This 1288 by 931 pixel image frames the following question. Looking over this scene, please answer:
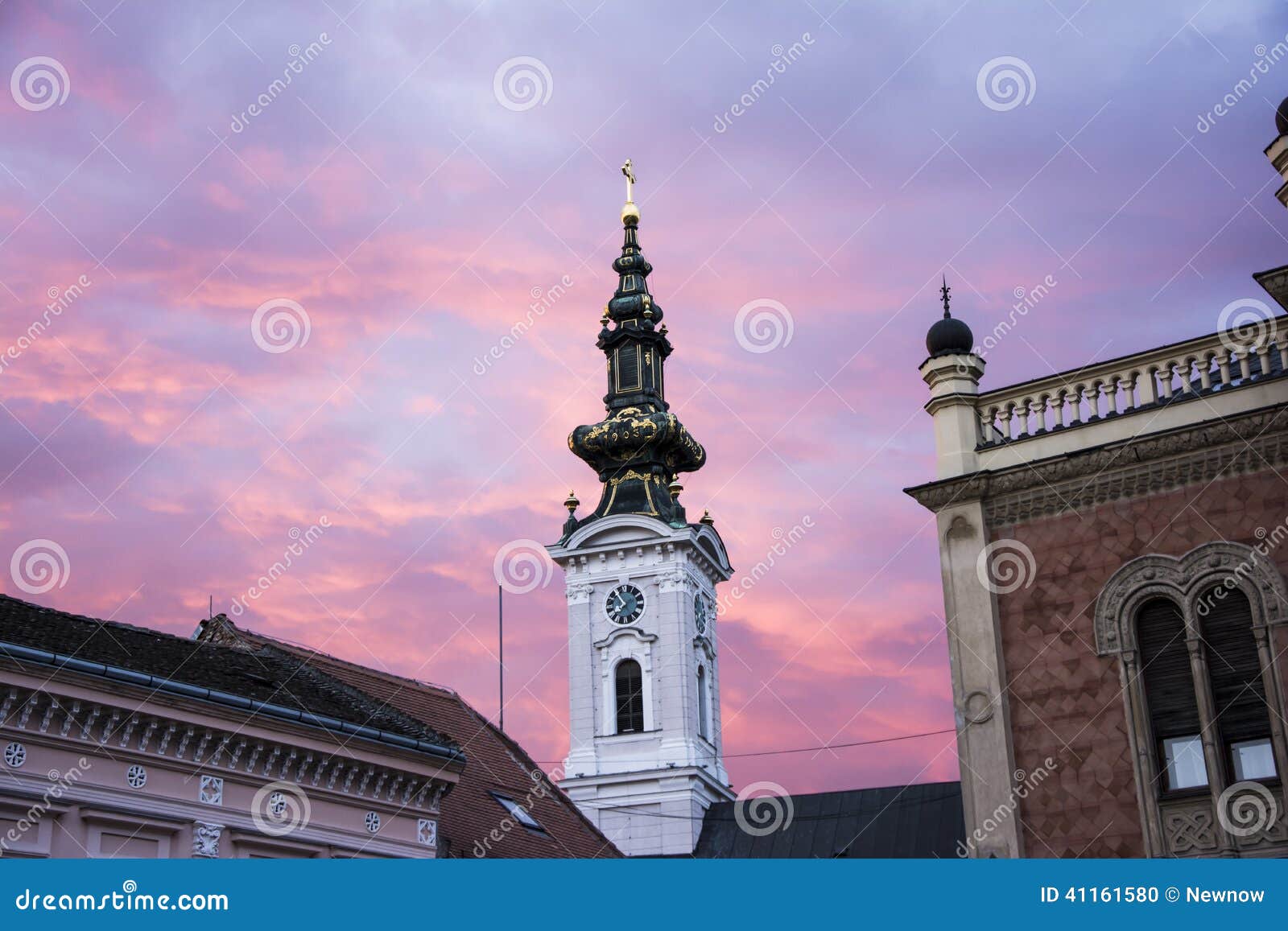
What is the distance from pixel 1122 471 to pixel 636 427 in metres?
45.5

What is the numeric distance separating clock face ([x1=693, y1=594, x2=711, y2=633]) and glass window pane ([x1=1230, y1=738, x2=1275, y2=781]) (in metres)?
45.3

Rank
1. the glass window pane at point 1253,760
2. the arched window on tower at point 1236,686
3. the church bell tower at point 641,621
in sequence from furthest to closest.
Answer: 1. the church bell tower at point 641,621
2. the arched window on tower at point 1236,686
3. the glass window pane at point 1253,760

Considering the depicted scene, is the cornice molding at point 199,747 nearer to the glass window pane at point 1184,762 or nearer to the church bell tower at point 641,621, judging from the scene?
the glass window pane at point 1184,762

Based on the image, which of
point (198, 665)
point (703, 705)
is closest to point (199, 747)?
point (198, 665)

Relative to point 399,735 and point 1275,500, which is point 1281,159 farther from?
point 399,735

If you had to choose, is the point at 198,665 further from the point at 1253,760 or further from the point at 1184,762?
the point at 1253,760

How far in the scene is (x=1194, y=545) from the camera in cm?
2141

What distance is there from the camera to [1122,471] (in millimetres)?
22281

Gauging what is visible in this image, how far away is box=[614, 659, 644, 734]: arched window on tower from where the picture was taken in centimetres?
6375

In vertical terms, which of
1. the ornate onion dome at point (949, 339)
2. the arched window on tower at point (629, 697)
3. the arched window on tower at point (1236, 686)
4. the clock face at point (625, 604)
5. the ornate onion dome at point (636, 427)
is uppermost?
the ornate onion dome at point (636, 427)

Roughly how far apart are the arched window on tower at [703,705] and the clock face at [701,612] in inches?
66.4

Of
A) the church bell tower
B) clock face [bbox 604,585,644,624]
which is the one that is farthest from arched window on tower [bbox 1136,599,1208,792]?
clock face [bbox 604,585,644,624]

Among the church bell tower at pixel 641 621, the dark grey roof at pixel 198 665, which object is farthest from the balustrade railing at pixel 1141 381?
the church bell tower at pixel 641 621

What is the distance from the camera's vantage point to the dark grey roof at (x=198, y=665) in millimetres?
22938
